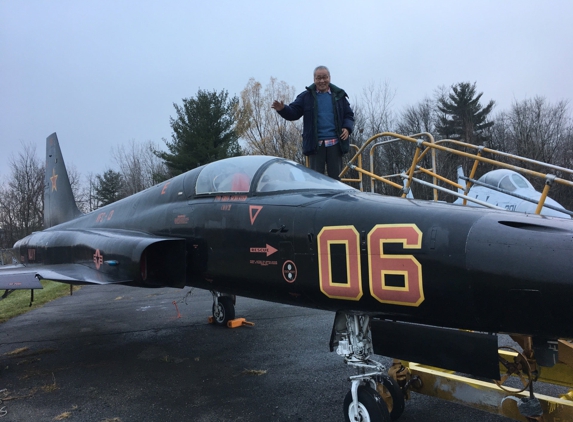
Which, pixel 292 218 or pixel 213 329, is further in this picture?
pixel 213 329

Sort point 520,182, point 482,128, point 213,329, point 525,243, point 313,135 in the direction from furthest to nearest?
point 482,128, point 520,182, point 213,329, point 313,135, point 525,243

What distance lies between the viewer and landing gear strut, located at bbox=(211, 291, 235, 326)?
796 cm

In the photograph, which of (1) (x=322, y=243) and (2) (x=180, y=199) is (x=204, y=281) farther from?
(1) (x=322, y=243)

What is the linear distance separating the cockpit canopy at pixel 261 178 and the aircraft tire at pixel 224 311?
Result: 368 centimetres

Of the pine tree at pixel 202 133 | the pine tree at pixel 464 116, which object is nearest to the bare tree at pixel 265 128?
the pine tree at pixel 202 133

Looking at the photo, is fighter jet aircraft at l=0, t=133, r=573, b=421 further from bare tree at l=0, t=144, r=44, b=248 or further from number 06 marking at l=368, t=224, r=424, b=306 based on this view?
bare tree at l=0, t=144, r=44, b=248

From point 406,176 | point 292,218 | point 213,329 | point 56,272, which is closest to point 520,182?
point 406,176

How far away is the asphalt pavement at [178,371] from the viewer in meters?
4.14

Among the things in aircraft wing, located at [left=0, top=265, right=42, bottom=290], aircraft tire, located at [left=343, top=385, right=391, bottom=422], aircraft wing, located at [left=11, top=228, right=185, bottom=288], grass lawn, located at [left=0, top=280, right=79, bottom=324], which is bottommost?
grass lawn, located at [left=0, top=280, right=79, bottom=324]

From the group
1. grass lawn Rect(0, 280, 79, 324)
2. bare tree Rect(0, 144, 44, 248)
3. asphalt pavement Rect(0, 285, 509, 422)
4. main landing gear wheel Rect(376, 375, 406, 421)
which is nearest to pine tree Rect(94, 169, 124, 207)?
bare tree Rect(0, 144, 44, 248)

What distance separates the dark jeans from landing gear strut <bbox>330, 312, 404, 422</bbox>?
8.41ft

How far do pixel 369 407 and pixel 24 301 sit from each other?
13.0 meters

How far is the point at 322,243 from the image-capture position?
A: 10.7 ft

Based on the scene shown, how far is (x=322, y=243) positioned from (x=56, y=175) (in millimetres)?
9260
